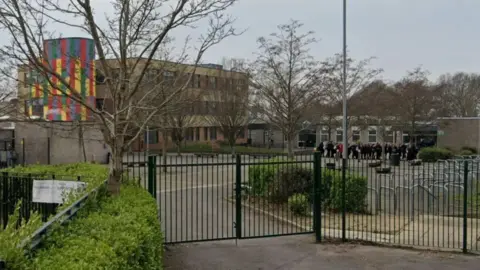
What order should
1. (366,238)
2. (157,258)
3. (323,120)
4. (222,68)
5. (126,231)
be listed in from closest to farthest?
(126,231), (157,258), (366,238), (323,120), (222,68)

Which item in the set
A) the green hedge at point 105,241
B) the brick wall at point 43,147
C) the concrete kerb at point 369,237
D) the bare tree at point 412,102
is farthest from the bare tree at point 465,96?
the green hedge at point 105,241

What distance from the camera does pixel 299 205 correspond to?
38.7 ft

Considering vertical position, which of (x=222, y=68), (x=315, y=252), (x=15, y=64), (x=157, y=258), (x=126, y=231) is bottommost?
(x=315, y=252)

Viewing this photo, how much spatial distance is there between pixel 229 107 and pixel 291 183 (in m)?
28.9

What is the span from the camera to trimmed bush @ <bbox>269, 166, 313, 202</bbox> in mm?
13000

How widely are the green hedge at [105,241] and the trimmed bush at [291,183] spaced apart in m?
7.11

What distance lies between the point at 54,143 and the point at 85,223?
28923 mm

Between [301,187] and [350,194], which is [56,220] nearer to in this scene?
[350,194]

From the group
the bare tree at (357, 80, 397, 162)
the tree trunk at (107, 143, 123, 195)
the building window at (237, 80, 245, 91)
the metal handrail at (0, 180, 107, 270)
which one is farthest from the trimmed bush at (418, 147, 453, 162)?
the metal handrail at (0, 180, 107, 270)

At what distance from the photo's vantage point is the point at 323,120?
3616cm

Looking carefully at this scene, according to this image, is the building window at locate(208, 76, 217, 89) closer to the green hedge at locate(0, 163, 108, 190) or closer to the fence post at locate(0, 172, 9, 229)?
the green hedge at locate(0, 163, 108, 190)

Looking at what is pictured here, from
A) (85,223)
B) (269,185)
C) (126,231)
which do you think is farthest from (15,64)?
(269,185)

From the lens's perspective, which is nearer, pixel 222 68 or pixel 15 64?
pixel 15 64

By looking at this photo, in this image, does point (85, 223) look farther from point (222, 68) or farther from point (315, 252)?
point (222, 68)
